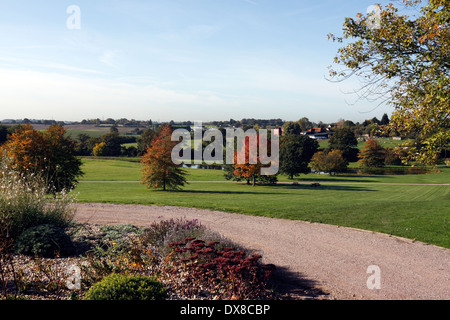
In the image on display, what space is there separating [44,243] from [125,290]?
3.79m

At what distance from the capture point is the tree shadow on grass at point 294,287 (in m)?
6.11

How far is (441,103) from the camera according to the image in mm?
9281

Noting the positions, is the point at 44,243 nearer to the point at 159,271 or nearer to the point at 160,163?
the point at 159,271

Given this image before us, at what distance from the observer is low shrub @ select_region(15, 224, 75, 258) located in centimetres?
749

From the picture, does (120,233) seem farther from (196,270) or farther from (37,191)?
(196,270)

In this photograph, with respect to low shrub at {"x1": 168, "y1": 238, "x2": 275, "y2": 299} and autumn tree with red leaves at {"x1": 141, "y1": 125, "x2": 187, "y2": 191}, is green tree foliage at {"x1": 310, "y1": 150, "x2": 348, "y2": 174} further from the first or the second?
low shrub at {"x1": 168, "y1": 238, "x2": 275, "y2": 299}

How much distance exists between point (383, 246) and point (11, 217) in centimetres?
976

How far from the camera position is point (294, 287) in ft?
21.5

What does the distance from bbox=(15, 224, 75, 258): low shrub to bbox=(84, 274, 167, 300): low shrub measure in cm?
301

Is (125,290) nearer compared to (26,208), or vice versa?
(125,290)

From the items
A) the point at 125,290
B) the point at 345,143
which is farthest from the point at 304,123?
the point at 125,290

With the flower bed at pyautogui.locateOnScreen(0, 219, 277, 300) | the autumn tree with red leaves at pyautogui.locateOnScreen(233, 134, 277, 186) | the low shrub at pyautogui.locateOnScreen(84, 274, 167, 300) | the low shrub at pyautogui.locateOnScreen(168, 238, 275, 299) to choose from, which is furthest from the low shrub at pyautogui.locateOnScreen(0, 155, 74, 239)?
the autumn tree with red leaves at pyautogui.locateOnScreen(233, 134, 277, 186)

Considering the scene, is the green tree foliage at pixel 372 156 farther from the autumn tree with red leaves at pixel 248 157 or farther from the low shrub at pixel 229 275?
the low shrub at pixel 229 275
